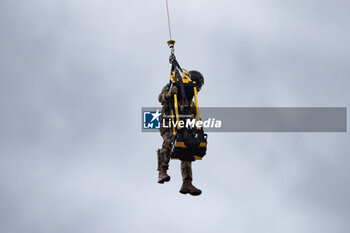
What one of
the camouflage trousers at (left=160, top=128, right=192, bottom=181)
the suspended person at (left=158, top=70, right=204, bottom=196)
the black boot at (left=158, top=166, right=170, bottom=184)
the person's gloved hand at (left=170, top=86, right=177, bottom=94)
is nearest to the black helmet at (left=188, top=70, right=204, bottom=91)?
the suspended person at (left=158, top=70, right=204, bottom=196)

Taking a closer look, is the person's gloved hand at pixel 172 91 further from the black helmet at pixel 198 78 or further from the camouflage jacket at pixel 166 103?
the black helmet at pixel 198 78

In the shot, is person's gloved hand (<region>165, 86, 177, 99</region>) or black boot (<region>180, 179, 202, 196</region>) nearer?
person's gloved hand (<region>165, 86, 177, 99</region>)

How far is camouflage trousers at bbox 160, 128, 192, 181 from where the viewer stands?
22344 mm

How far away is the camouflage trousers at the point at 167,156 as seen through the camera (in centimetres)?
2234

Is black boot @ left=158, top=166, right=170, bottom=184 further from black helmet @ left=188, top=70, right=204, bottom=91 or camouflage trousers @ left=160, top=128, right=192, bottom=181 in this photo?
black helmet @ left=188, top=70, right=204, bottom=91

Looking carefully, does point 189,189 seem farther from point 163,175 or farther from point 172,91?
point 172,91

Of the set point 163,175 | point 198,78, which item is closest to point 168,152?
point 163,175

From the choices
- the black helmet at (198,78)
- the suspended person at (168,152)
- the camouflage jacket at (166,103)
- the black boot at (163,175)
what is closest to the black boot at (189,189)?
the suspended person at (168,152)

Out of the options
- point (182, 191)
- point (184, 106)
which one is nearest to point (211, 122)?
point (184, 106)

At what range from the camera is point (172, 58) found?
22.3 m

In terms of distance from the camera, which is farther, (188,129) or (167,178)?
(167,178)

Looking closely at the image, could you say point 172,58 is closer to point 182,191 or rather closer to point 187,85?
point 187,85

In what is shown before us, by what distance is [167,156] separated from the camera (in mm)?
22391
